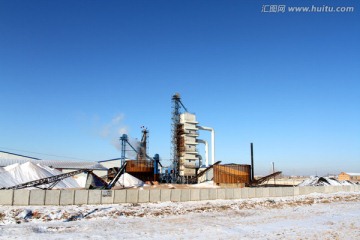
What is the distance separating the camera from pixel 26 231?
18.0 m

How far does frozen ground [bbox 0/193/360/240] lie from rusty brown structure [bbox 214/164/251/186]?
29171 millimetres

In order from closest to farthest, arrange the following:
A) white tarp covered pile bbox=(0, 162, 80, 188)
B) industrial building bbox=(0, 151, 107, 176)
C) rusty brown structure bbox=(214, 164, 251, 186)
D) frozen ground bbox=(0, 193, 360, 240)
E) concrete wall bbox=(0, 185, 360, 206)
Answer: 1. frozen ground bbox=(0, 193, 360, 240)
2. concrete wall bbox=(0, 185, 360, 206)
3. white tarp covered pile bbox=(0, 162, 80, 188)
4. rusty brown structure bbox=(214, 164, 251, 186)
5. industrial building bbox=(0, 151, 107, 176)

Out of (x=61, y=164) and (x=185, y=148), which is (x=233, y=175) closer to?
(x=185, y=148)

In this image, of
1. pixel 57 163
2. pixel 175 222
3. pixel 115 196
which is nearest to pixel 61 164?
pixel 57 163

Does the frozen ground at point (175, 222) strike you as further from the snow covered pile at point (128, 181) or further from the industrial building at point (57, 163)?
the industrial building at point (57, 163)

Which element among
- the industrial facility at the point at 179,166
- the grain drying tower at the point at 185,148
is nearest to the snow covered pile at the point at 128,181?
the industrial facility at the point at 179,166

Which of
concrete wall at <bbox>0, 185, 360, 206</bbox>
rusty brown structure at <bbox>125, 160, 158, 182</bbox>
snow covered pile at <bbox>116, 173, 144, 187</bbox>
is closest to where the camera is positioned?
concrete wall at <bbox>0, 185, 360, 206</bbox>

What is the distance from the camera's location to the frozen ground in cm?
1759

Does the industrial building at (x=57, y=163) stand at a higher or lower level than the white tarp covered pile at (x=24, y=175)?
higher

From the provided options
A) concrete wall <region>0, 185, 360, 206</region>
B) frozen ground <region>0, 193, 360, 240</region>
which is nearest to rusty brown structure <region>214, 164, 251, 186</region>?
concrete wall <region>0, 185, 360, 206</region>

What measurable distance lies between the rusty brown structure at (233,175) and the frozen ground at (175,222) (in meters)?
29.2

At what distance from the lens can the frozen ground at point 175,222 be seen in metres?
17.6

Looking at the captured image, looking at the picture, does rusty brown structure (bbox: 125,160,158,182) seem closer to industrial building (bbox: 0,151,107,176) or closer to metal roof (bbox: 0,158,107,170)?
industrial building (bbox: 0,151,107,176)

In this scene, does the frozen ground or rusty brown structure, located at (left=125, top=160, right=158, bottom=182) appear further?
rusty brown structure, located at (left=125, top=160, right=158, bottom=182)
